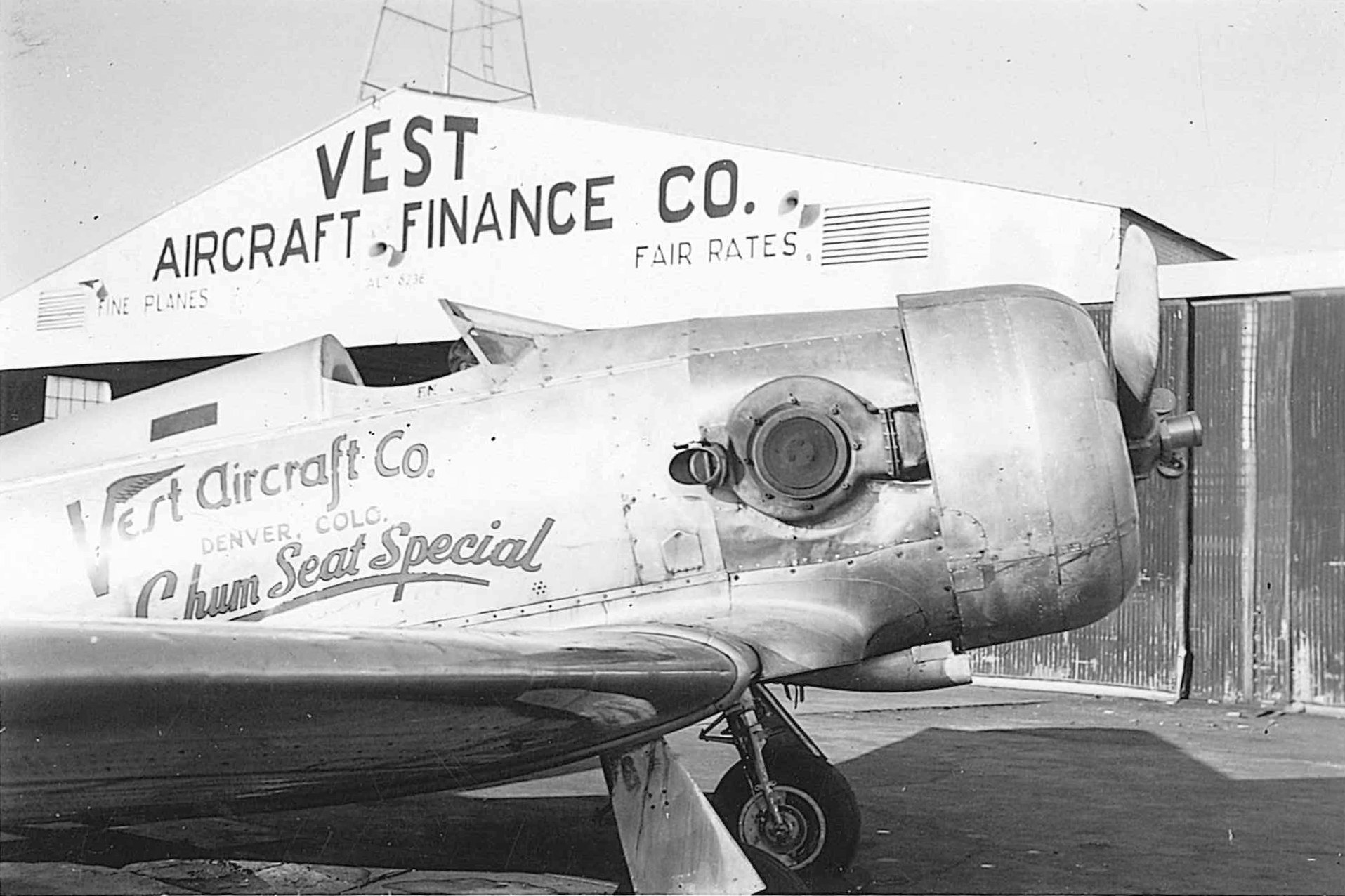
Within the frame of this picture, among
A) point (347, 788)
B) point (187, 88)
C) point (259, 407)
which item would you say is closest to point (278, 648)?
point (347, 788)

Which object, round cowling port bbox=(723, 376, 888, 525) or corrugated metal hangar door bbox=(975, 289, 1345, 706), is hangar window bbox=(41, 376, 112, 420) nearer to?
corrugated metal hangar door bbox=(975, 289, 1345, 706)

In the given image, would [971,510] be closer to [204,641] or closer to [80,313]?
[204,641]

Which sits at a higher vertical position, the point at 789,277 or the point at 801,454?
Result: the point at 789,277

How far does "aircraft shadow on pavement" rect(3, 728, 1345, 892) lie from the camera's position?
17.5ft

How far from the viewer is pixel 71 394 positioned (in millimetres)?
20859

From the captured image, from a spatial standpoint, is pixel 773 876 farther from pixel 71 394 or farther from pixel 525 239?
pixel 71 394

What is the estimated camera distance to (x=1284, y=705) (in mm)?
11953

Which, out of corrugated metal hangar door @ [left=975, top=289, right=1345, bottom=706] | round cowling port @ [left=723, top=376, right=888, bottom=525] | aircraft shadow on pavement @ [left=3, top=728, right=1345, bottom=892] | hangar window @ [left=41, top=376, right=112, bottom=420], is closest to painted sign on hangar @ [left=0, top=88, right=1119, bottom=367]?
corrugated metal hangar door @ [left=975, top=289, right=1345, bottom=706]

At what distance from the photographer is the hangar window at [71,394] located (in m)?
20.7

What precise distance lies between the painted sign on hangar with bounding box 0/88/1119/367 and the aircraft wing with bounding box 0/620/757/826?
29.0 feet

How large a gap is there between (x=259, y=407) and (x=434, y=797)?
3.02 m

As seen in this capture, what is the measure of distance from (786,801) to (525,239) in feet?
33.3

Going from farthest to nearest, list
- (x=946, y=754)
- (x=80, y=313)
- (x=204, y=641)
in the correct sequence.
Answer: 1. (x=80, y=313)
2. (x=946, y=754)
3. (x=204, y=641)

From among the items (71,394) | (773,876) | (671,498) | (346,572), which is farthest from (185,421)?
(71,394)
